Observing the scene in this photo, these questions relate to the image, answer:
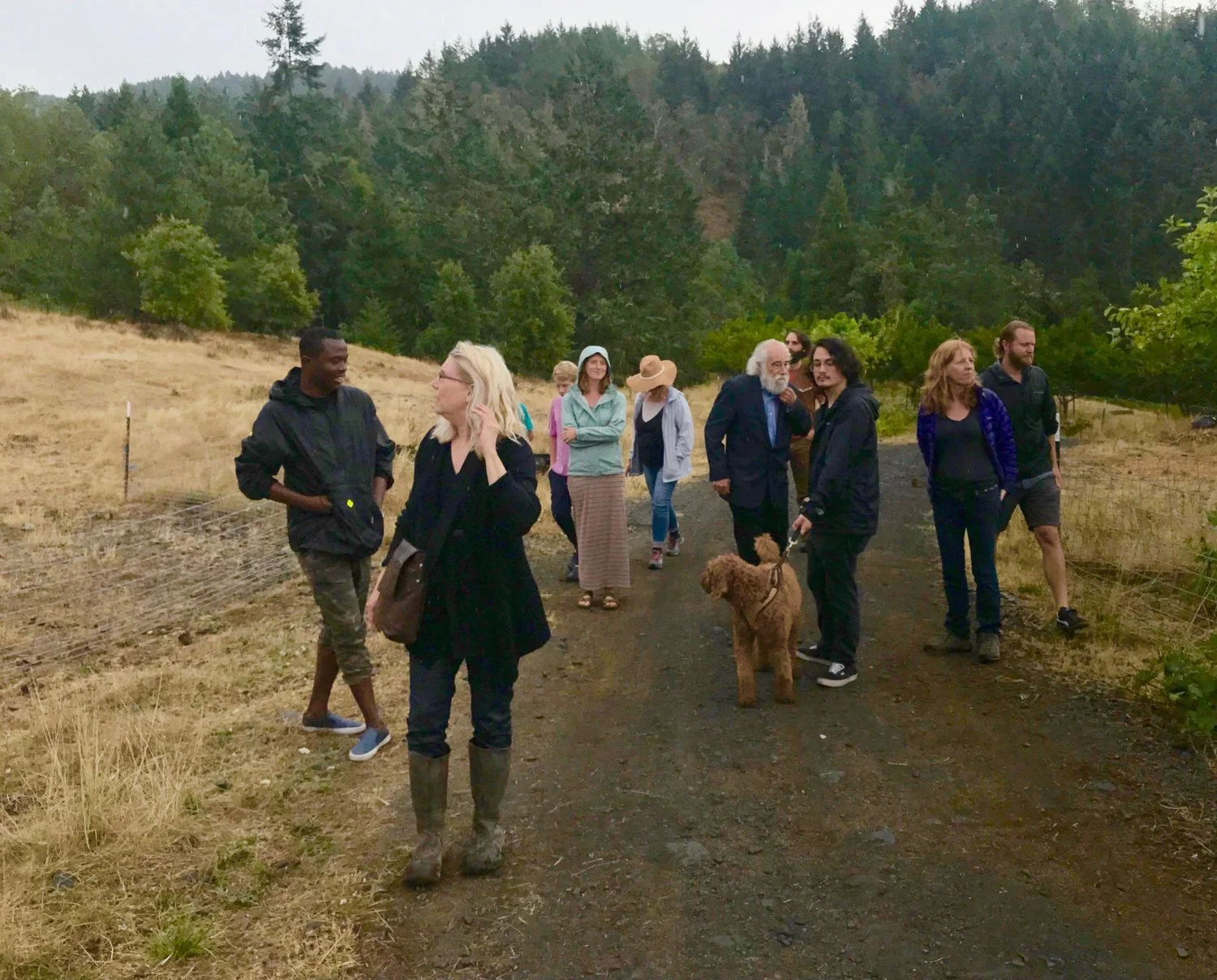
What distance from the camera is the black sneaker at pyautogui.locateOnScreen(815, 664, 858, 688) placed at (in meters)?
6.39

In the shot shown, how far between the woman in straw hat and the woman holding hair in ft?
16.6

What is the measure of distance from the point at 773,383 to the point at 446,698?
3.62 metres

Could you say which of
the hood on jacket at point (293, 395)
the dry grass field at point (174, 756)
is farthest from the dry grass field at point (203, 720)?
the hood on jacket at point (293, 395)

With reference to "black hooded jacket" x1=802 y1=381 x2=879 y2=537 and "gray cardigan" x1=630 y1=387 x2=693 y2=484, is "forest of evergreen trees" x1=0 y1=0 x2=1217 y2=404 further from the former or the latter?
"black hooded jacket" x1=802 y1=381 x2=879 y2=537

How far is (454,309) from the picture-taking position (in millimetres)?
52375

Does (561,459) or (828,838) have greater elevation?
(561,459)

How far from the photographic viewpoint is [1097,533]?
9594 millimetres

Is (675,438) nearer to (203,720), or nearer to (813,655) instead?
(813,655)

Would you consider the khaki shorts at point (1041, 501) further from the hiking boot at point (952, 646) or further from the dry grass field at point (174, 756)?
the dry grass field at point (174, 756)

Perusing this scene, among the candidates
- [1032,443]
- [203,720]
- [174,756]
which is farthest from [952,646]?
[174,756]

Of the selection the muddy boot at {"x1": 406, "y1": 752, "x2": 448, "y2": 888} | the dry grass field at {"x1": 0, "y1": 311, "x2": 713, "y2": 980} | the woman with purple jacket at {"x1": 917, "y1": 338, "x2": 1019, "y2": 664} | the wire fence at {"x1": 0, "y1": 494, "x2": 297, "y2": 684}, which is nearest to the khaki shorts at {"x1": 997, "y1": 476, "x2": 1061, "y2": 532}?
the woman with purple jacket at {"x1": 917, "y1": 338, "x2": 1019, "y2": 664}

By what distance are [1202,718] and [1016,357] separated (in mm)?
2689

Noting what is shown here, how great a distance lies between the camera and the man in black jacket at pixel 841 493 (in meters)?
6.21

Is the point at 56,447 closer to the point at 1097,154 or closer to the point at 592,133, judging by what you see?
the point at 592,133
